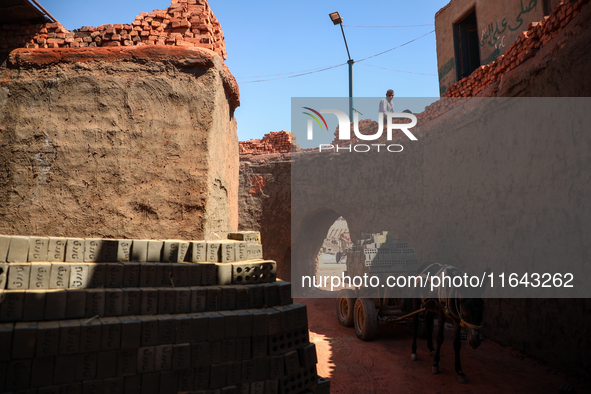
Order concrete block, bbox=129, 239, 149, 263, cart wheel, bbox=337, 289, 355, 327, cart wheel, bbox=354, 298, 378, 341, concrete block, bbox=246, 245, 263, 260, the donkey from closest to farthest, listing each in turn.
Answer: concrete block, bbox=129, 239, 149, 263 < concrete block, bbox=246, 245, 263, 260 < the donkey < cart wheel, bbox=354, 298, 378, 341 < cart wheel, bbox=337, 289, 355, 327

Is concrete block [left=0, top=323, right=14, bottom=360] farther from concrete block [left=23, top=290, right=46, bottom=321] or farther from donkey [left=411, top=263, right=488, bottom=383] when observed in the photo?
donkey [left=411, top=263, right=488, bottom=383]

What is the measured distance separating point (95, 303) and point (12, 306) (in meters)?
0.62

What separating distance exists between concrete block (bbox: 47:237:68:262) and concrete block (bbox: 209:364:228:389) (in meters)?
1.84

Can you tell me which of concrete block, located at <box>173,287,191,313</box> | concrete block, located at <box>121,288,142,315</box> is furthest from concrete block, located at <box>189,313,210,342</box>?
concrete block, located at <box>121,288,142,315</box>

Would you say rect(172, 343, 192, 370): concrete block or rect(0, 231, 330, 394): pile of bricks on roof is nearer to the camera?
rect(0, 231, 330, 394): pile of bricks on roof

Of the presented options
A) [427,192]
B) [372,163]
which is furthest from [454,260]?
[372,163]

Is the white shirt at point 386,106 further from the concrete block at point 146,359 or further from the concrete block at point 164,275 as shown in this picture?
the concrete block at point 146,359

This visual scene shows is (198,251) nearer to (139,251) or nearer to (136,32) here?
(139,251)

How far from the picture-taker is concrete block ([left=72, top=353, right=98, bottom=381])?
10.1 ft

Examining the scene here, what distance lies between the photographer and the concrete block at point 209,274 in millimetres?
3881

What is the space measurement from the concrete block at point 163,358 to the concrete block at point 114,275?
759mm

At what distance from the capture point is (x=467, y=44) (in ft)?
41.1

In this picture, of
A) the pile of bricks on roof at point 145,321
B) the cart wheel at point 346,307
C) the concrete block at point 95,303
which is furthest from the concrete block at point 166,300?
the cart wheel at point 346,307

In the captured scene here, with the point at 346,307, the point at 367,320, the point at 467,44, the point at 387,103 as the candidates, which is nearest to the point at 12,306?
the point at 367,320
